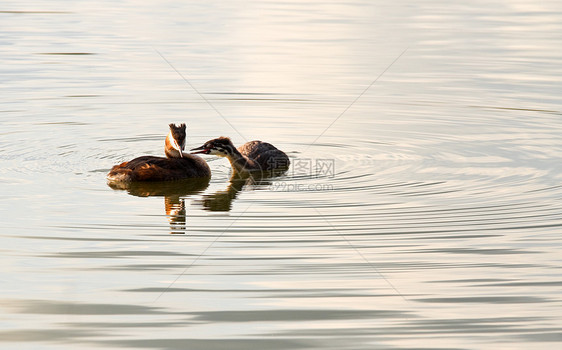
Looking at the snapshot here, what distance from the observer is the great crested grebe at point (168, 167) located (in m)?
11.0

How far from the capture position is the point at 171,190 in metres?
11.1

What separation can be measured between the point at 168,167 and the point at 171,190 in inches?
15.9

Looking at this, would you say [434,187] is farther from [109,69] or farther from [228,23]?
[228,23]

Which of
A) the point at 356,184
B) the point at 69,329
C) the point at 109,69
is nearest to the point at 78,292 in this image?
the point at 69,329

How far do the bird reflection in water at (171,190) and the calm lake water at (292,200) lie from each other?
0.16 ft

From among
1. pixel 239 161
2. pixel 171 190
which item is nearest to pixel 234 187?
pixel 171 190

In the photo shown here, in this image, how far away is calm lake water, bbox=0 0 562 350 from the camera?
256 inches

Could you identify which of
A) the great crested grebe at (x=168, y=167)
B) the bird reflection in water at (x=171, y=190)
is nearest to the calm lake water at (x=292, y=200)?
the bird reflection in water at (x=171, y=190)

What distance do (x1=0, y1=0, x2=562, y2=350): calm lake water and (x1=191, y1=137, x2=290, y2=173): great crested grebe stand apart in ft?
0.86

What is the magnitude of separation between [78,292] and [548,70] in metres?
14.3

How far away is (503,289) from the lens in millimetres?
7156

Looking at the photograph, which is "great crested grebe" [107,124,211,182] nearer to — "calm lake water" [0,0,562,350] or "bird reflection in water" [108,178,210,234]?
"bird reflection in water" [108,178,210,234]

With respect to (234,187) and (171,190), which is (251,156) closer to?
(234,187)

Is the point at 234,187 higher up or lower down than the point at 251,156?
lower down
